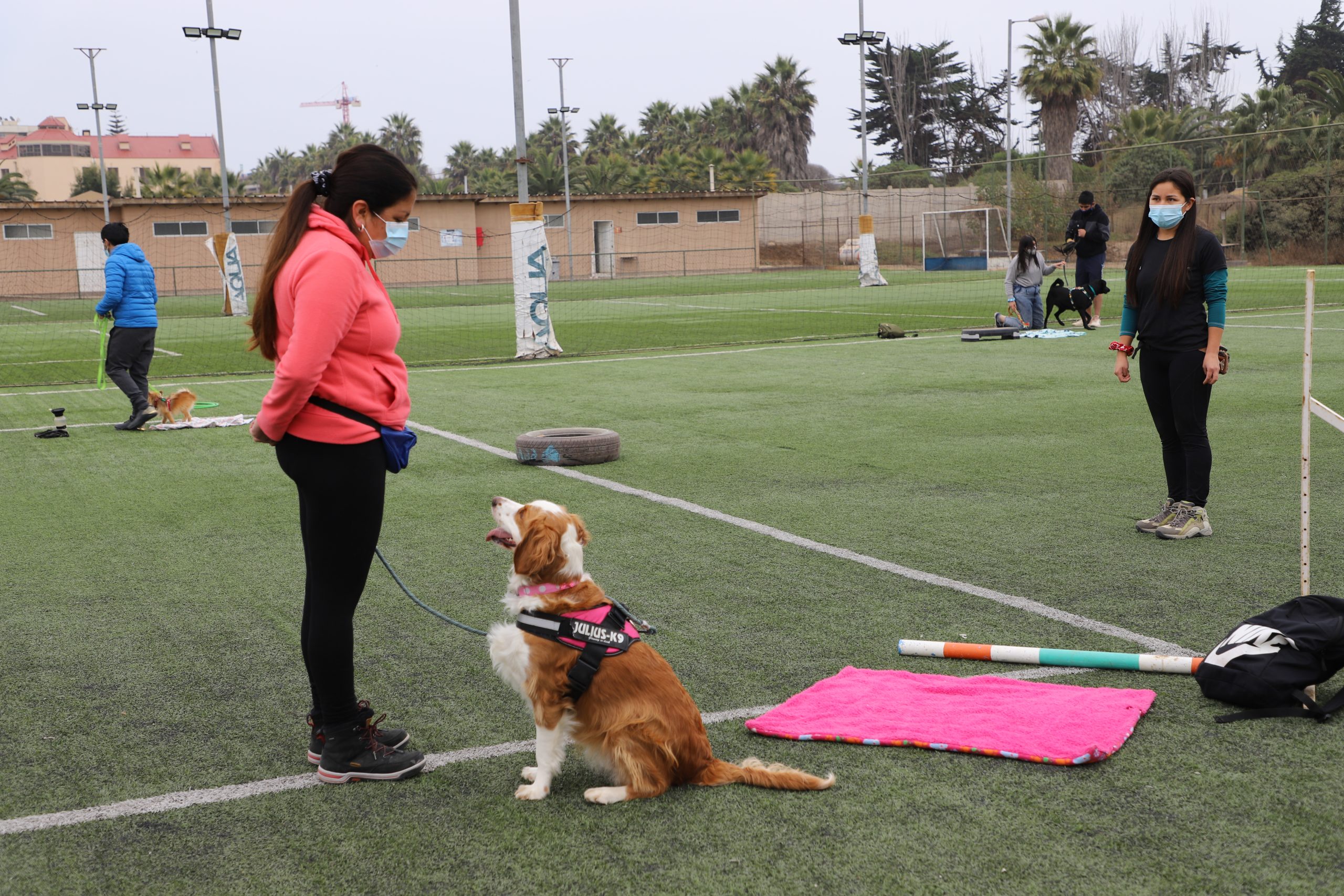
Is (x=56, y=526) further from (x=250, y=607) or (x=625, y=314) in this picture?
(x=625, y=314)

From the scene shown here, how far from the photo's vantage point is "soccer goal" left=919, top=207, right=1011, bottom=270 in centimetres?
5212

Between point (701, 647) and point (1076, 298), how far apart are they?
16.8m

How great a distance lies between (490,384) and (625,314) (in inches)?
553

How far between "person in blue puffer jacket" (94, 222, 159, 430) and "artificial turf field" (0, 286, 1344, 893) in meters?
0.86

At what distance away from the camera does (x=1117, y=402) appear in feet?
39.9

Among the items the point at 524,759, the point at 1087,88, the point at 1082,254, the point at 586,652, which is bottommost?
the point at 524,759

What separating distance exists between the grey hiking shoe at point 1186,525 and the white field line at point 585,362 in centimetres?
1166

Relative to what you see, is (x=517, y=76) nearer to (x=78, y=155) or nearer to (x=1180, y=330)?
(x=1180, y=330)

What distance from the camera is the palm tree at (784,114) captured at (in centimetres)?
8681

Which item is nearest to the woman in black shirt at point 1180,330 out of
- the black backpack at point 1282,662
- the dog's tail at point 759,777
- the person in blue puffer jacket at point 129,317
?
the black backpack at point 1282,662

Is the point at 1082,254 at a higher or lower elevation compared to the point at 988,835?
higher

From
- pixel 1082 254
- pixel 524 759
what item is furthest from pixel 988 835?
pixel 1082 254

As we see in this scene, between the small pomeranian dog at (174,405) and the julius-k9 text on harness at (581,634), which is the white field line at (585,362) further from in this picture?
the julius-k9 text on harness at (581,634)

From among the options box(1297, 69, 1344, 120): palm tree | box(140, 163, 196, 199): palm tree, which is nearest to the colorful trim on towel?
box(1297, 69, 1344, 120): palm tree
